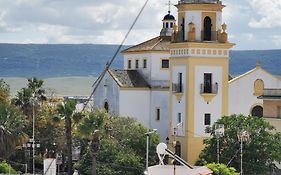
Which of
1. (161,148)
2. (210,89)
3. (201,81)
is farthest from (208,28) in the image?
(161,148)

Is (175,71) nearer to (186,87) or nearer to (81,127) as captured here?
(186,87)

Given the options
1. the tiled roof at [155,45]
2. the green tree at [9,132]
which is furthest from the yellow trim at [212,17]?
the green tree at [9,132]

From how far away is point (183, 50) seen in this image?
69.5 meters

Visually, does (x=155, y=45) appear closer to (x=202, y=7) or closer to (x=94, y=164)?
(x=202, y=7)

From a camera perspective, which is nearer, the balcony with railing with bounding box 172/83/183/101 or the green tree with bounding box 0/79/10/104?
the balcony with railing with bounding box 172/83/183/101

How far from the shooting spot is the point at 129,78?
252ft

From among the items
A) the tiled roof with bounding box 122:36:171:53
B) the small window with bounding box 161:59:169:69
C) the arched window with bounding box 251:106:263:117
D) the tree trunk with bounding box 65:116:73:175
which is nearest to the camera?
the tree trunk with bounding box 65:116:73:175

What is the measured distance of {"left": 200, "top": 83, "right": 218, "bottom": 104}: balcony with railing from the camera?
228ft

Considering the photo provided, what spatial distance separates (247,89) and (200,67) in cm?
383

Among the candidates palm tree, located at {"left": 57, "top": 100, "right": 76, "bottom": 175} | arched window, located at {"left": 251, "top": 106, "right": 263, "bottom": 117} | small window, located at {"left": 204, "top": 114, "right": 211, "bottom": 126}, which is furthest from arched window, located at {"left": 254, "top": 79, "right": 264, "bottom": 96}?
palm tree, located at {"left": 57, "top": 100, "right": 76, "bottom": 175}

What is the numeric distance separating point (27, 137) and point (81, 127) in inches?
236

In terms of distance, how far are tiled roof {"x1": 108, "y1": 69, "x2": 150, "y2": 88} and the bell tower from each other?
6228 millimetres

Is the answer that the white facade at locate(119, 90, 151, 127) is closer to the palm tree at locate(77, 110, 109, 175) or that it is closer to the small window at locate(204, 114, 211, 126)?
the small window at locate(204, 114, 211, 126)

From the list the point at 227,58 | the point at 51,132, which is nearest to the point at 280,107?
the point at 227,58
